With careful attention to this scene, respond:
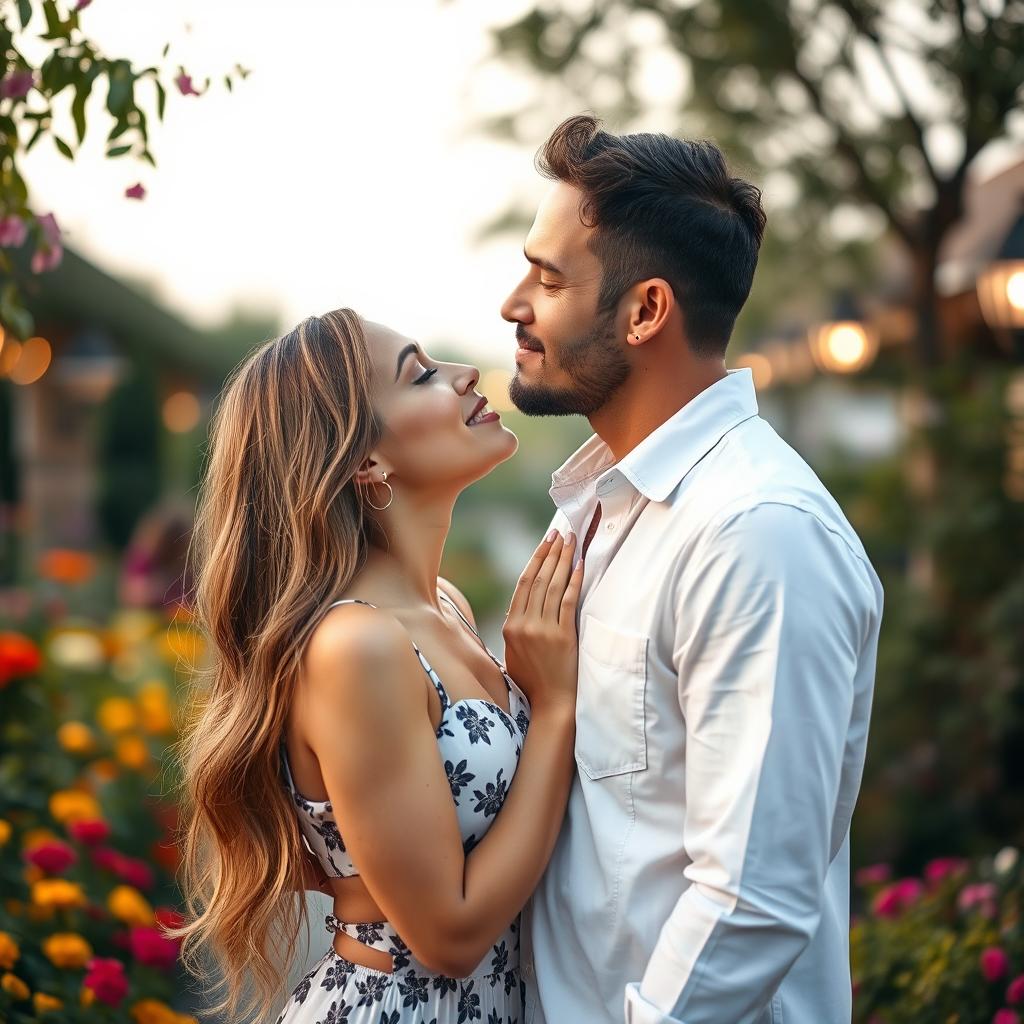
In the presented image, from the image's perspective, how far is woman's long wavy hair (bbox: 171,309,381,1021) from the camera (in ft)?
8.11

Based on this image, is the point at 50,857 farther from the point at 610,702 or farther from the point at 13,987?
the point at 610,702

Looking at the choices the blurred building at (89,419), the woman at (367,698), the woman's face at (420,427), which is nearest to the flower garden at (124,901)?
the woman at (367,698)

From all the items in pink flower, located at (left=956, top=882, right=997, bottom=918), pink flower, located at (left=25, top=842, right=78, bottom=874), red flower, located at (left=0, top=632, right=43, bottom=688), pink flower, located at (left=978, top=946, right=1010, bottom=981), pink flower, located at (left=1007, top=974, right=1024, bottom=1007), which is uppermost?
red flower, located at (left=0, top=632, right=43, bottom=688)

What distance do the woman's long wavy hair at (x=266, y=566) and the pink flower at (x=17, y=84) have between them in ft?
2.35

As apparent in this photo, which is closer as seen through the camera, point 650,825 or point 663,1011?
point 663,1011

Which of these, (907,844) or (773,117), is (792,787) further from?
(773,117)

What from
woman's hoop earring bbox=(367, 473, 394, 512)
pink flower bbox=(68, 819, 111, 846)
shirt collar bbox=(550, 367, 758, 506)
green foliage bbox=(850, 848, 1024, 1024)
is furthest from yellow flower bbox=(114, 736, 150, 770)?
shirt collar bbox=(550, 367, 758, 506)

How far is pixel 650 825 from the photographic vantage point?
84.4 inches

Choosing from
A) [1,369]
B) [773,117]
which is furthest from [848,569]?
[1,369]

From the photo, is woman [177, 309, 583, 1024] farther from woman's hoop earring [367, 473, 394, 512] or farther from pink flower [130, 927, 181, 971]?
pink flower [130, 927, 181, 971]

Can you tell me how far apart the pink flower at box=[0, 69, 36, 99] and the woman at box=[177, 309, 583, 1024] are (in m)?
0.72

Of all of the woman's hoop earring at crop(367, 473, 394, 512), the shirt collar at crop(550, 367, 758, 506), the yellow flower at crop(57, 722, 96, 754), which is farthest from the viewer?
the yellow flower at crop(57, 722, 96, 754)

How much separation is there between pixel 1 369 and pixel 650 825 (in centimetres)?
1252

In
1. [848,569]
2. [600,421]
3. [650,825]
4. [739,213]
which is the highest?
[739,213]
